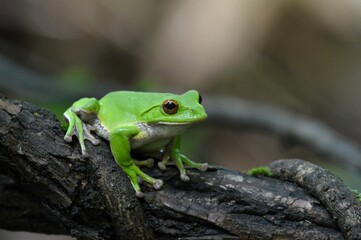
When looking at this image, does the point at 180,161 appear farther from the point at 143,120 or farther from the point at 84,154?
the point at 84,154

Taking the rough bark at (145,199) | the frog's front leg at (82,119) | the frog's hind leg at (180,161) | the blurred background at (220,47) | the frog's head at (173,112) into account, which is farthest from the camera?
the blurred background at (220,47)

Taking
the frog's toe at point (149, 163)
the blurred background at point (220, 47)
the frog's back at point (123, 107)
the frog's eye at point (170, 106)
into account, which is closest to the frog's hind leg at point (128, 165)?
the frog's toe at point (149, 163)

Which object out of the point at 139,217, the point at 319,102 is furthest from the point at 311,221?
the point at 319,102

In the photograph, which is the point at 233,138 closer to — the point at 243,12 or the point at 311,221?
the point at 243,12

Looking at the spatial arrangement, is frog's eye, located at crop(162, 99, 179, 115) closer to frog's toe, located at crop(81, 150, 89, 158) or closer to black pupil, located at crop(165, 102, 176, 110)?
black pupil, located at crop(165, 102, 176, 110)

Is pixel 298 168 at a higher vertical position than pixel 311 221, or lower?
higher

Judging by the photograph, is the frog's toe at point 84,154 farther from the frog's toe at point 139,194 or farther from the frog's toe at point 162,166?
the frog's toe at point 162,166
